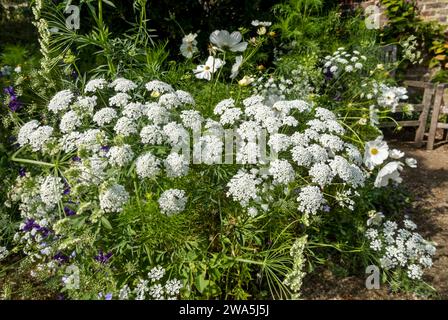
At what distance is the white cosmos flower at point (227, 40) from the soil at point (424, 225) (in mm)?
1777

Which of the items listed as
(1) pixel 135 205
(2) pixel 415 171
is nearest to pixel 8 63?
(1) pixel 135 205

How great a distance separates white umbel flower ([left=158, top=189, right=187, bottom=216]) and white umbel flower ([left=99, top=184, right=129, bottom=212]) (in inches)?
7.8

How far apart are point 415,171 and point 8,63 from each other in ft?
16.9

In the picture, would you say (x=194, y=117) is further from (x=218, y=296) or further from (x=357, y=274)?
(x=357, y=274)

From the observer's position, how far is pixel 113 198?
1844mm

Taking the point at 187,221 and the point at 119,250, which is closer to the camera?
the point at 119,250

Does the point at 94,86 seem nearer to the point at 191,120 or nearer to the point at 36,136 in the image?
the point at 36,136

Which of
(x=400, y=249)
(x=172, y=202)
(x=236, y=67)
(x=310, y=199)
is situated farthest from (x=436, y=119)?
(x=172, y=202)

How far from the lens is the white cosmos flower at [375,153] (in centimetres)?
245

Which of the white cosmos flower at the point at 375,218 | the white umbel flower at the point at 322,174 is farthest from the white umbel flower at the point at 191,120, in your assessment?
the white cosmos flower at the point at 375,218

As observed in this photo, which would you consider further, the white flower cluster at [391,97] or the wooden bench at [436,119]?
the wooden bench at [436,119]

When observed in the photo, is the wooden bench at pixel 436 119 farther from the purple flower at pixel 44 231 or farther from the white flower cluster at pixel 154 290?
the purple flower at pixel 44 231

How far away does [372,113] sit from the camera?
10.6 ft
